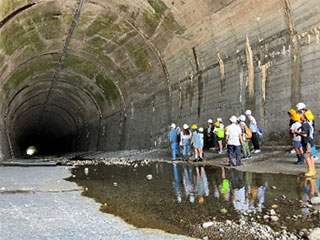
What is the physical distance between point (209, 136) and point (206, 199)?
25.4ft

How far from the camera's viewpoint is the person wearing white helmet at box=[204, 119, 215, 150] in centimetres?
1240

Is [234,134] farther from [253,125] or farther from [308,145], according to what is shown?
[308,145]

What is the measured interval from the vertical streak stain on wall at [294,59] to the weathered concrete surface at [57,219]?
21.4 feet

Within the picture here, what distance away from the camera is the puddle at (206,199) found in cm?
384

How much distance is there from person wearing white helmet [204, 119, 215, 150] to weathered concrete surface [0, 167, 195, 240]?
7.71 meters

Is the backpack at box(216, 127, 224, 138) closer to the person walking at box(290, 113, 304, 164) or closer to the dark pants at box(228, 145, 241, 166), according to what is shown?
the dark pants at box(228, 145, 241, 166)


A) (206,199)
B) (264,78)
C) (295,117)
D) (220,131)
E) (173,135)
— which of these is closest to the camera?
(206,199)

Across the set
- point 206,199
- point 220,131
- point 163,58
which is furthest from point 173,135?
point 206,199

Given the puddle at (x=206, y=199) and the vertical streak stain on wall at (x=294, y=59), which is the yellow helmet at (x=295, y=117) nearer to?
the vertical streak stain on wall at (x=294, y=59)

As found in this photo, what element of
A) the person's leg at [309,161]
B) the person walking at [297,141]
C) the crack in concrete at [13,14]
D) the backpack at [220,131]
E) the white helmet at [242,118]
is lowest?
the person's leg at [309,161]

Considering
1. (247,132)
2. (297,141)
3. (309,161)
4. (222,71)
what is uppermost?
(222,71)

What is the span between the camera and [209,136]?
1265 centimetres

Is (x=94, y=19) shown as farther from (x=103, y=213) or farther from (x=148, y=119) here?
(x=103, y=213)

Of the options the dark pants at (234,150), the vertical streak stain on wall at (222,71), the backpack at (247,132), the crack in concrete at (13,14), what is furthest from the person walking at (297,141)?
the crack in concrete at (13,14)
